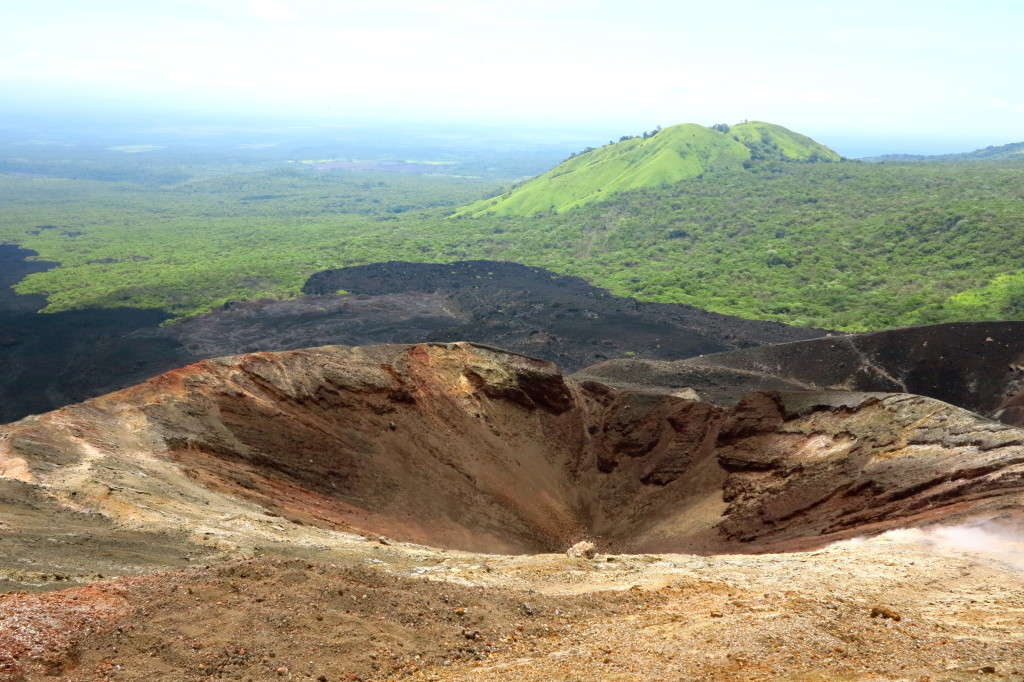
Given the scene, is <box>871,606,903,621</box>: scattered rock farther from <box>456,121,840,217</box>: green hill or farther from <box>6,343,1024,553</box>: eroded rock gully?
<box>456,121,840,217</box>: green hill

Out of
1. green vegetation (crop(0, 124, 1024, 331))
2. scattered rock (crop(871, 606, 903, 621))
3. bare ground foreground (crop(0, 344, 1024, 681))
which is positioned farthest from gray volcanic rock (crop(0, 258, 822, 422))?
scattered rock (crop(871, 606, 903, 621))

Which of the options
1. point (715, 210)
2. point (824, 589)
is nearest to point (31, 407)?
point (824, 589)

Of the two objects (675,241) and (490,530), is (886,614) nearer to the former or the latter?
(490,530)

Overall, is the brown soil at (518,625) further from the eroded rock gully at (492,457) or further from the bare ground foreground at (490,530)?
the eroded rock gully at (492,457)

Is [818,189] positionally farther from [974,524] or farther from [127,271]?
[974,524]

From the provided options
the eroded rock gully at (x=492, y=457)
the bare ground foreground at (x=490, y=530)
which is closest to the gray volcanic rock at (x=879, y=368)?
the eroded rock gully at (x=492, y=457)

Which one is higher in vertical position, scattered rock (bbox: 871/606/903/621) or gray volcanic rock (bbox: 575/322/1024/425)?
scattered rock (bbox: 871/606/903/621)
